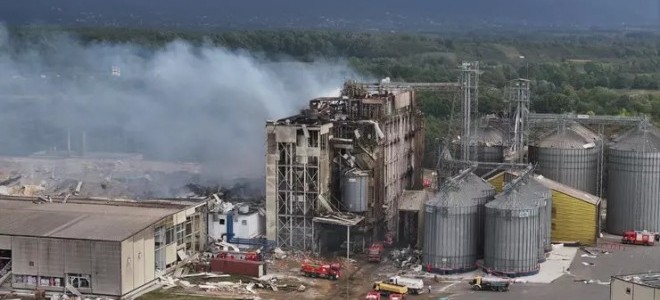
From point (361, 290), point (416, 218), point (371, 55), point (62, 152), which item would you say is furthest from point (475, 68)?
point (371, 55)

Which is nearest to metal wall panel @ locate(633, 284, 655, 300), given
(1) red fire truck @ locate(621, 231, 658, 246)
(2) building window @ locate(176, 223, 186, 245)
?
(1) red fire truck @ locate(621, 231, 658, 246)

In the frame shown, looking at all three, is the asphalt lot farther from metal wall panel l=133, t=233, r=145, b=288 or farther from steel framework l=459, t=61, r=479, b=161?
metal wall panel l=133, t=233, r=145, b=288

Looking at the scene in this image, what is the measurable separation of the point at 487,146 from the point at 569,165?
4181mm

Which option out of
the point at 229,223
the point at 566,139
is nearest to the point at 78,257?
the point at 229,223

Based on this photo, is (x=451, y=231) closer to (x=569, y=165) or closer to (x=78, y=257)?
(x=569, y=165)

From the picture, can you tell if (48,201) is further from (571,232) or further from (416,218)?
(571,232)

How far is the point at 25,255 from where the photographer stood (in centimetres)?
3881

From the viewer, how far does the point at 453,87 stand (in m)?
55.8

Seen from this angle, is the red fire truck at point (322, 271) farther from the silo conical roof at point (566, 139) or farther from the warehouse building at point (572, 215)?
the silo conical roof at point (566, 139)

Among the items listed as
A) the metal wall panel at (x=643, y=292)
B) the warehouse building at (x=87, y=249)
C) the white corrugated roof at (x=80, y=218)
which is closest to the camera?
the metal wall panel at (x=643, y=292)

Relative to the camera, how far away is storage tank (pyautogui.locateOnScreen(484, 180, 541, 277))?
41125 mm

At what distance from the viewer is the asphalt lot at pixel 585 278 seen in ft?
126

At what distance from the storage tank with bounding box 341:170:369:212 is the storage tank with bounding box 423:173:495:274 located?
433 centimetres

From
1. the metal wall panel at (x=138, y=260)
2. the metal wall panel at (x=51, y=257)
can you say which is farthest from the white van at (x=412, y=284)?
the metal wall panel at (x=51, y=257)
